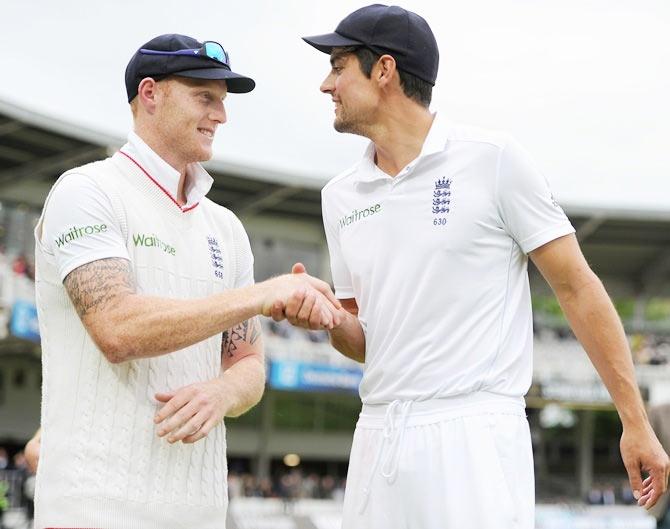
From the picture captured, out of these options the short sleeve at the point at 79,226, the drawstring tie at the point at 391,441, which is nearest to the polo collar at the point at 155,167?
the short sleeve at the point at 79,226

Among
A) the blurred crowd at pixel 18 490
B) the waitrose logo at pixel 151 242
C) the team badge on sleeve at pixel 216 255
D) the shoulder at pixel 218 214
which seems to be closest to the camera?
the waitrose logo at pixel 151 242

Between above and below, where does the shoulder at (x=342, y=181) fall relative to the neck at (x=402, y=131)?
below

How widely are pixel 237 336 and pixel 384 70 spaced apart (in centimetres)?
97

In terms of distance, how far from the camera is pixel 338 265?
366 centimetres

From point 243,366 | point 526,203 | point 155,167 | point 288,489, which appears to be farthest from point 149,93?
point 288,489

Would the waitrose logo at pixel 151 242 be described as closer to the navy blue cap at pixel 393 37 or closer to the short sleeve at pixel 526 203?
the navy blue cap at pixel 393 37

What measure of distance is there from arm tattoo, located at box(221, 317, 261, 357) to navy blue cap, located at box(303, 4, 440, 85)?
3.04 ft

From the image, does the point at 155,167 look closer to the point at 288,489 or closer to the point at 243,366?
the point at 243,366

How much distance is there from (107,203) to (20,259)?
25.1 m

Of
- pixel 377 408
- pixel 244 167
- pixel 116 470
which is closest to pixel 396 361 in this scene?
pixel 377 408

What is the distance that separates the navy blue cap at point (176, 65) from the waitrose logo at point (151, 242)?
1.65ft

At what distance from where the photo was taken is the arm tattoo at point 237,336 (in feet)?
11.8

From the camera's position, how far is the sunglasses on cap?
132 inches

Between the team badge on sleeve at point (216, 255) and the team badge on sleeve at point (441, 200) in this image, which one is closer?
the team badge on sleeve at point (441, 200)
